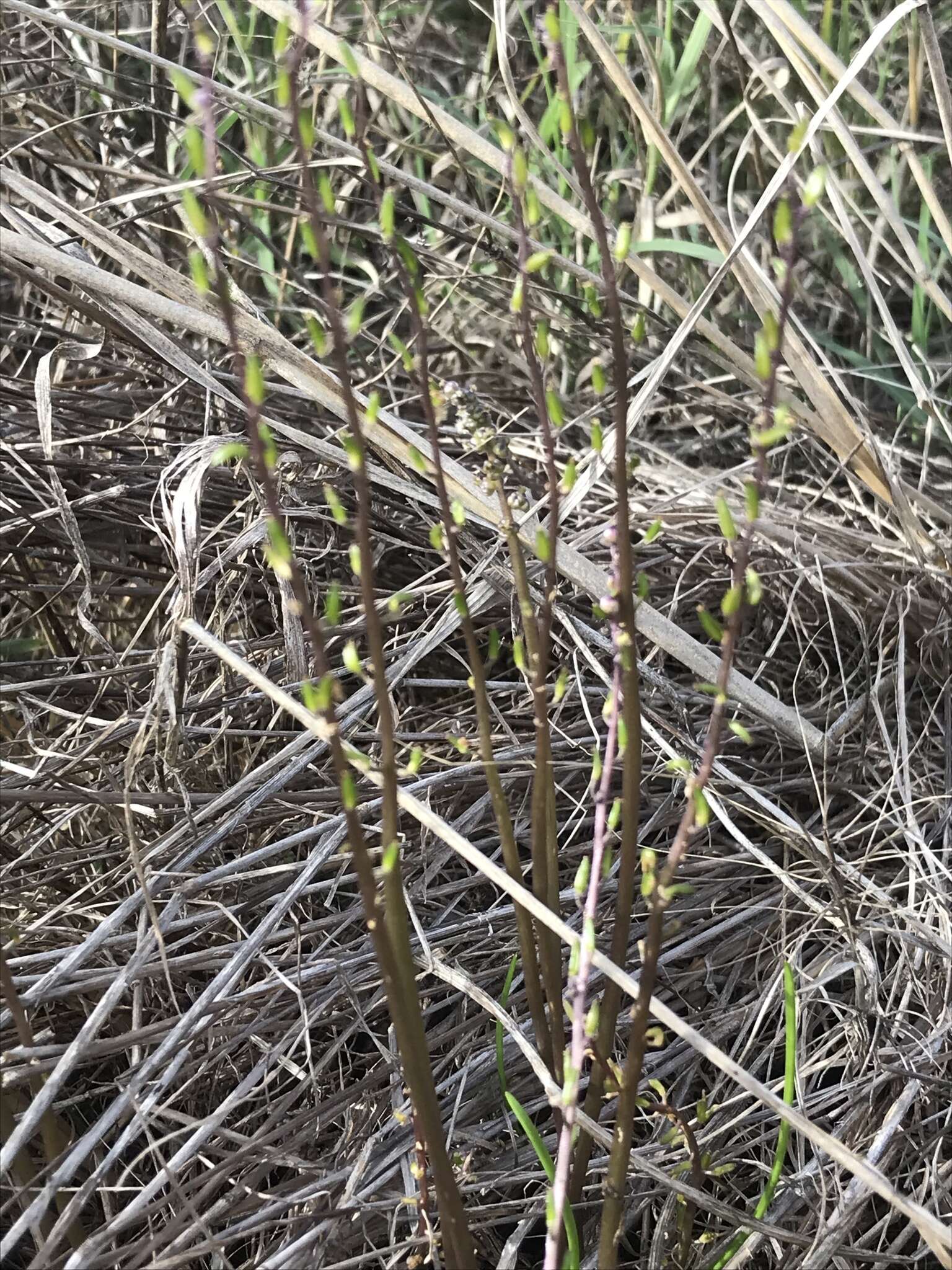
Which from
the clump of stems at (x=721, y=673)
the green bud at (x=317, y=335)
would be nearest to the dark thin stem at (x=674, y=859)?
the clump of stems at (x=721, y=673)

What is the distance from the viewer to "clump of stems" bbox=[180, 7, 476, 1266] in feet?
1.65

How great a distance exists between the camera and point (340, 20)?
1791 mm

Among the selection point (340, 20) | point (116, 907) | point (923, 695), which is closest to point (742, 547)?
point (116, 907)

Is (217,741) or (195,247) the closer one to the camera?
(217,741)

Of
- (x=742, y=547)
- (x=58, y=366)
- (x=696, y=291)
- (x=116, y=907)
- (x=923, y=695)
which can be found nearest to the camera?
(x=742, y=547)

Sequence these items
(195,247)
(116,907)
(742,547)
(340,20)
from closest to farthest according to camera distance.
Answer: (742,547) → (116,907) → (195,247) → (340,20)

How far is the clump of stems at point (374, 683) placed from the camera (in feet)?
1.65

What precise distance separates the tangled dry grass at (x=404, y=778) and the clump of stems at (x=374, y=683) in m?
0.11

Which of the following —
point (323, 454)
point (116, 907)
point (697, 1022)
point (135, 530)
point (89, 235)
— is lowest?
point (697, 1022)

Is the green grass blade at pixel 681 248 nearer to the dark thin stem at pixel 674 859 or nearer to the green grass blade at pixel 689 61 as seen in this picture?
the green grass blade at pixel 689 61

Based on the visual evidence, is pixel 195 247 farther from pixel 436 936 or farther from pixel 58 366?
pixel 436 936

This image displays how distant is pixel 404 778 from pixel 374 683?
46cm

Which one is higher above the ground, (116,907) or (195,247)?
(195,247)

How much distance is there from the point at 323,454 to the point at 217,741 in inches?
11.8
